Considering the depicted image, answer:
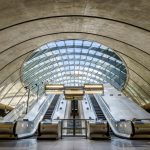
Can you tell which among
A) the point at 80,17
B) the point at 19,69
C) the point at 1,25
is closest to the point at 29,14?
the point at 1,25

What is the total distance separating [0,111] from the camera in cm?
3161

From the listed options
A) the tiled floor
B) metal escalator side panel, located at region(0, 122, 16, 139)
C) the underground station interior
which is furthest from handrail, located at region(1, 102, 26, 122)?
the tiled floor

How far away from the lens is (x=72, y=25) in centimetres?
1788

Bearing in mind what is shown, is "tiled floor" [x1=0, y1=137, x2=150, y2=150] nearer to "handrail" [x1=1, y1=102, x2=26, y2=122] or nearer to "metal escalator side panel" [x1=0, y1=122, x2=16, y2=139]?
"metal escalator side panel" [x1=0, y1=122, x2=16, y2=139]

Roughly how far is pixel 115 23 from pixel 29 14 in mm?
5662

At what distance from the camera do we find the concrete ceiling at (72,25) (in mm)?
12922

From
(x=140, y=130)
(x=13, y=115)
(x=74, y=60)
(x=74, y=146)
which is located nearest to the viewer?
(x=74, y=146)

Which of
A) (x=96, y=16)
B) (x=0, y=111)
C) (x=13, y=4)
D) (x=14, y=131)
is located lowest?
(x=14, y=131)

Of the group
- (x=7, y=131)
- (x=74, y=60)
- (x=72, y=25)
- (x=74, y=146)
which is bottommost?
(x=74, y=146)

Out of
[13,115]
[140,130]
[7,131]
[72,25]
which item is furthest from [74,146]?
[13,115]

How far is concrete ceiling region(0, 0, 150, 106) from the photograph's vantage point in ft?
42.4

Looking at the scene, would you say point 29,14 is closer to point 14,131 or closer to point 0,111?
point 14,131

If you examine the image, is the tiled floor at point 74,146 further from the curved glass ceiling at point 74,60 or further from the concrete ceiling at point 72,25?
the curved glass ceiling at point 74,60

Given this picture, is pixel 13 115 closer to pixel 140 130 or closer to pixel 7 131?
pixel 7 131
